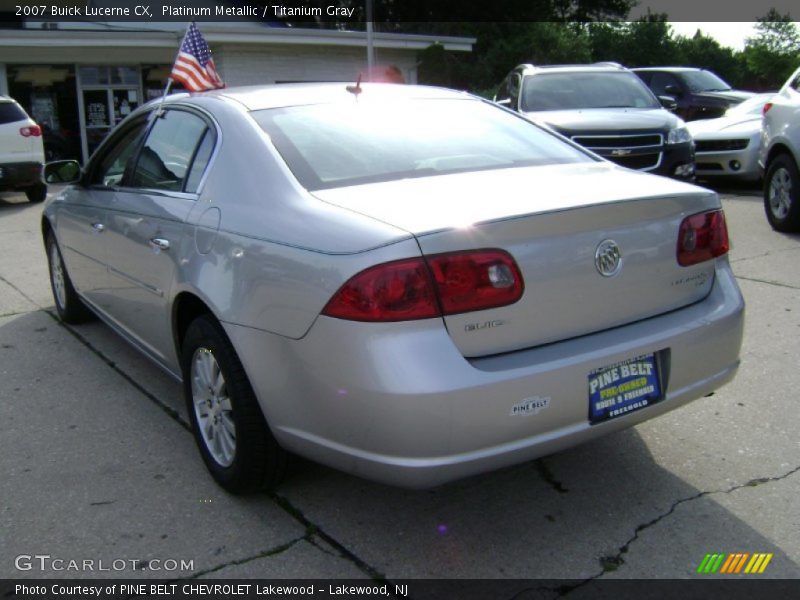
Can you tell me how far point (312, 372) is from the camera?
2600mm

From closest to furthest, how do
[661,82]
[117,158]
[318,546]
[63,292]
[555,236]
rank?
1. [555,236]
2. [318,546]
3. [117,158]
4. [63,292]
5. [661,82]

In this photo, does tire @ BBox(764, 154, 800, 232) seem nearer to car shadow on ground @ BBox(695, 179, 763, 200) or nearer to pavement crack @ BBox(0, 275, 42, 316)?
car shadow on ground @ BBox(695, 179, 763, 200)

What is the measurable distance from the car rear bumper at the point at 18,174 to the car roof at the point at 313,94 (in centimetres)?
960

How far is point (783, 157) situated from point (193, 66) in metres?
5.49

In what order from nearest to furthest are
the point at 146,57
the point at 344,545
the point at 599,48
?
the point at 344,545 < the point at 146,57 < the point at 599,48

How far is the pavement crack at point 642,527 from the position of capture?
2.65m

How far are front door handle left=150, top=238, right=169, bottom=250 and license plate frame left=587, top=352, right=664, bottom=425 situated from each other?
73.9 inches

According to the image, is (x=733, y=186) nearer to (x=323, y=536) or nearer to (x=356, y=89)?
(x=356, y=89)

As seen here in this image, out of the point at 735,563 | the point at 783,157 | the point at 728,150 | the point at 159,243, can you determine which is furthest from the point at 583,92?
the point at 735,563

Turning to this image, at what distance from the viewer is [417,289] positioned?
2.46 meters

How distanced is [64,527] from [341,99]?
2.13 metres
